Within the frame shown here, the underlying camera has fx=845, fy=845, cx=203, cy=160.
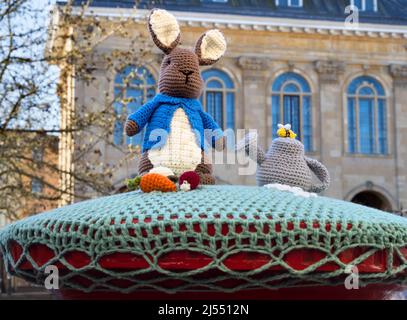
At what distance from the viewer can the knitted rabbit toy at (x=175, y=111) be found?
3.02m

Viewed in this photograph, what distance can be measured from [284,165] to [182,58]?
1.78ft

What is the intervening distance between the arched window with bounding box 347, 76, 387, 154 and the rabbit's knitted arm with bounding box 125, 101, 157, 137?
1055 inches

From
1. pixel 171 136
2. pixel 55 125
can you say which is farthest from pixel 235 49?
pixel 171 136

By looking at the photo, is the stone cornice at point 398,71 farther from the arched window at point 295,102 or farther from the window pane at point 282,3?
the window pane at point 282,3

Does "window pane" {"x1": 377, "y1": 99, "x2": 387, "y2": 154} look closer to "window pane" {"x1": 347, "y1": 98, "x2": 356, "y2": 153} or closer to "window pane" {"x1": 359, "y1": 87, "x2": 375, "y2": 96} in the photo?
"window pane" {"x1": 359, "y1": 87, "x2": 375, "y2": 96}

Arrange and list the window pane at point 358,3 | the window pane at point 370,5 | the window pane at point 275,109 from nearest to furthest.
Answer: the window pane at point 275,109
the window pane at point 370,5
the window pane at point 358,3

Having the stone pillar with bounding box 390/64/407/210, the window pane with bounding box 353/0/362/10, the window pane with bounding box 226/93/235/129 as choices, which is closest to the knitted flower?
the window pane with bounding box 226/93/235/129

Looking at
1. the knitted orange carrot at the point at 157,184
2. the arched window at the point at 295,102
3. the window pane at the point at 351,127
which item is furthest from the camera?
the window pane at the point at 351,127

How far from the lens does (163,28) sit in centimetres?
300

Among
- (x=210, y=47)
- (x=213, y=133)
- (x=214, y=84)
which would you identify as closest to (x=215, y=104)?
(x=214, y=84)

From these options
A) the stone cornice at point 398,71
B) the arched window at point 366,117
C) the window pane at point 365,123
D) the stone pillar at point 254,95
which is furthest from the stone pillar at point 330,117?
the stone pillar at point 254,95

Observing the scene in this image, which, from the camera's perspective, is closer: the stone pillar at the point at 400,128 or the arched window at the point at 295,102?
the arched window at the point at 295,102

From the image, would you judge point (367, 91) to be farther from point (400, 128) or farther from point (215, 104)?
point (215, 104)

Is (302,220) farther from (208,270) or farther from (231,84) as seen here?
(231,84)
